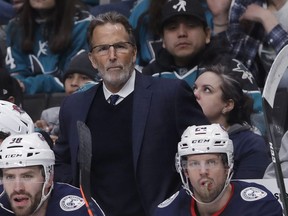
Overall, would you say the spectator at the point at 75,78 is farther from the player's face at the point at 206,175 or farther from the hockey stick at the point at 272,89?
the hockey stick at the point at 272,89

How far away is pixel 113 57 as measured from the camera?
6070mm

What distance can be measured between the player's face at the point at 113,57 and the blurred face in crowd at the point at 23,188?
0.68 m

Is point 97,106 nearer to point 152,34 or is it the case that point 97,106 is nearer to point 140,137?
point 140,137

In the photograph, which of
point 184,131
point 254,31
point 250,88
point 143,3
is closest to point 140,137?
point 184,131

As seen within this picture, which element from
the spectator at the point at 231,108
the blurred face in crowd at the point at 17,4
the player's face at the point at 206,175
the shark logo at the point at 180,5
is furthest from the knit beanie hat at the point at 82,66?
the player's face at the point at 206,175

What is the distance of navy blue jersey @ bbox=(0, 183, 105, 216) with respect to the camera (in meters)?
5.86

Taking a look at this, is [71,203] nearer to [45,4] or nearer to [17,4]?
[45,4]

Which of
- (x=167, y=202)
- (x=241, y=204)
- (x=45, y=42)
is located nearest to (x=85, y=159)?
(x=167, y=202)

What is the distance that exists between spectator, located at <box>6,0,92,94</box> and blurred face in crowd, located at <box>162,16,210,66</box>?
110 centimetres

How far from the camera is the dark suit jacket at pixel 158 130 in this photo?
5992mm

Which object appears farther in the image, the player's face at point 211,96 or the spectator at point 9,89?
A: the spectator at point 9,89

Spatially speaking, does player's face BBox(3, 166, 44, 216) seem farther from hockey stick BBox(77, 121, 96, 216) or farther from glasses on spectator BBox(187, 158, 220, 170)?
glasses on spectator BBox(187, 158, 220, 170)

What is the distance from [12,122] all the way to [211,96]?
1.26 meters

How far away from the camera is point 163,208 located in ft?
18.9
